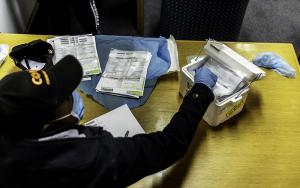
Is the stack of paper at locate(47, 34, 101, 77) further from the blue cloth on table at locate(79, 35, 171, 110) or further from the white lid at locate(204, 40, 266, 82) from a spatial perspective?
the white lid at locate(204, 40, 266, 82)

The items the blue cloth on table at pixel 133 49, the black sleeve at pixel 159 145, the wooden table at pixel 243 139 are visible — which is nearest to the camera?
the black sleeve at pixel 159 145

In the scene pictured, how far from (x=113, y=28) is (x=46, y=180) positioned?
6.02 ft

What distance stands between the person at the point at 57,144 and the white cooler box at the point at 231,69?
0.75 feet

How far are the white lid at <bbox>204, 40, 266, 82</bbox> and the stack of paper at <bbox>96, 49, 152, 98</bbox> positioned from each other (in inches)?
9.8

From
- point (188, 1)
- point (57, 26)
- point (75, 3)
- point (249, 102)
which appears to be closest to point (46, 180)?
point (249, 102)

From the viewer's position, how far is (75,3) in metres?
Result: 1.83

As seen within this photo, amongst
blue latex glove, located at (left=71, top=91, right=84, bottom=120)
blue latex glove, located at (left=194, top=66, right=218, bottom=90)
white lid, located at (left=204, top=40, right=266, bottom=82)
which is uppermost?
white lid, located at (left=204, top=40, right=266, bottom=82)

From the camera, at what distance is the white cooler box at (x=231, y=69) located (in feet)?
3.12

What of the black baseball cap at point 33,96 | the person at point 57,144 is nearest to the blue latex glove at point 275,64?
the person at point 57,144

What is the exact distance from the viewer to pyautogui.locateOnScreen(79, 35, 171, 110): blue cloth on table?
1067 mm

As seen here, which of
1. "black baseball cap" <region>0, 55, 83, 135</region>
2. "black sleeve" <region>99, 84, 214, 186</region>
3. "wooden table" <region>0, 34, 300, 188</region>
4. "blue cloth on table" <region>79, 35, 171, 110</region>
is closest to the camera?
"black baseball cap" <region>0, 55, 83, 135</region>

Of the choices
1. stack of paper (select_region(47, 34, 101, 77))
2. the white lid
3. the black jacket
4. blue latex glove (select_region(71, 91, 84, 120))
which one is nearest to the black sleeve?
the black jacket

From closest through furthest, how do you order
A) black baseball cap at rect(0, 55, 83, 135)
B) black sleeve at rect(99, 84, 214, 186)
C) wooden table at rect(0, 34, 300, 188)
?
black baseball cap at rect(0, 55, 83, 135)
black sleeve at rect(99, 84, 214, 186)
wooden table at rect(0, 34, 300, 188)

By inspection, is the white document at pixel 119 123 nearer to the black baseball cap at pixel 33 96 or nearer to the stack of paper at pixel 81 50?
the stack of paper at pixel 81 50
